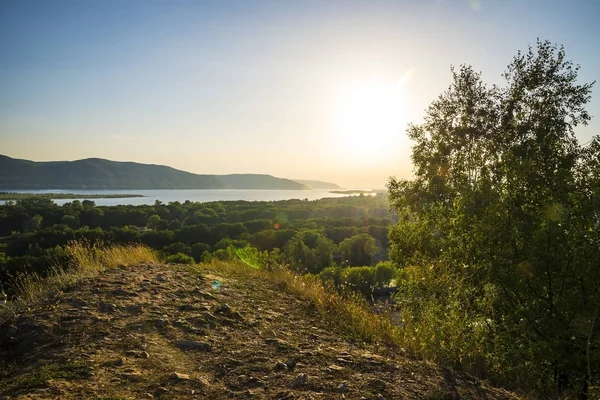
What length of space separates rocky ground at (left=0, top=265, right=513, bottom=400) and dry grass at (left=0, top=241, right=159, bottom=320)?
56 cm

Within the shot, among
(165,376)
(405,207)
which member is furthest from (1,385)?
(405,207)

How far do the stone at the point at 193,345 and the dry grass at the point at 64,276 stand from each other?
3782 millimetres

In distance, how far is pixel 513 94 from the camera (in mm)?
17531

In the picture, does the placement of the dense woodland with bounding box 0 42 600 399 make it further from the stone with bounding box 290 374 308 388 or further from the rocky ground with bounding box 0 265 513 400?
the stone with bounding box 290 374 308 388

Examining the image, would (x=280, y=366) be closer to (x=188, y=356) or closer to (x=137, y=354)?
(x=188, y=356)

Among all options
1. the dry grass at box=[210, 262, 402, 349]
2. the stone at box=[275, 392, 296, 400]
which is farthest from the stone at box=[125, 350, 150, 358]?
the dry grass at box=[210, 262, 402, 349]

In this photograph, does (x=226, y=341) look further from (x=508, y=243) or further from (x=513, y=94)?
(x=513, y=94)

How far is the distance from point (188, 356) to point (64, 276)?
539 cm

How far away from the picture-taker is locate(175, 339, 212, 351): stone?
6.82m

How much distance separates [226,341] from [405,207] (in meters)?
14.7

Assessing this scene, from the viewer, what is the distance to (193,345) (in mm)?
6891

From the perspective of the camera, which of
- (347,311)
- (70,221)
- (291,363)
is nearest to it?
(291,363)

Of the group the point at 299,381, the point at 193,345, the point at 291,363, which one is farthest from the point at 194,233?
the point at 299,381

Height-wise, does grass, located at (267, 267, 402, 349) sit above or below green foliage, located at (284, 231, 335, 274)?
above
